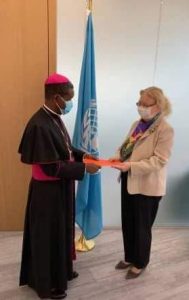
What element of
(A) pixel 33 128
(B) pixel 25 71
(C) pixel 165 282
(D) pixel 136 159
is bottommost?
(C) pixel 165 282

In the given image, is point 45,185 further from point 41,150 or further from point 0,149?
point 0,149

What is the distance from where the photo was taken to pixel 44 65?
274cm

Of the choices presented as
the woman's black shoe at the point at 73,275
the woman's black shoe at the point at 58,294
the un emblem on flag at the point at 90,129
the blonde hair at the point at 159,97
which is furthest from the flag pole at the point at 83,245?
the blonde hair at the point at 159,97

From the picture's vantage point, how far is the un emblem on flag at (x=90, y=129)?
266 centimetres

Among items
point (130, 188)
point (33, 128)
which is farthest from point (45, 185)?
point (130, 188)

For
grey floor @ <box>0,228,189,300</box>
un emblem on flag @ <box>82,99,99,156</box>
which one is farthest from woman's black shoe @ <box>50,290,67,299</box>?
un emblem on flag @ <box>82,99,99,156</box>

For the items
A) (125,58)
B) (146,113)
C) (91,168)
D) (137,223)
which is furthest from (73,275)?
(125,58)

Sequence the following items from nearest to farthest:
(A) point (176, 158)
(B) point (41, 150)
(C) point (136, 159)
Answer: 1. (B) point (41, 150)
2. (C) point (136, 159)
3. (A) point (176, 158)

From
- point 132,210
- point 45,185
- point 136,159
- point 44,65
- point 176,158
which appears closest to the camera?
point 45,185

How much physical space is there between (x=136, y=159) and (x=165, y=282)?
101 cm

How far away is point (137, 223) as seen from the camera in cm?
A: 246

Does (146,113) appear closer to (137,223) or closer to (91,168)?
(91,168)

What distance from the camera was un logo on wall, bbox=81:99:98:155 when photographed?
2.66 meters

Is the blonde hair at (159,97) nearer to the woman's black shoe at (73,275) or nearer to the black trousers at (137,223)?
the black trousers at (137,223)
